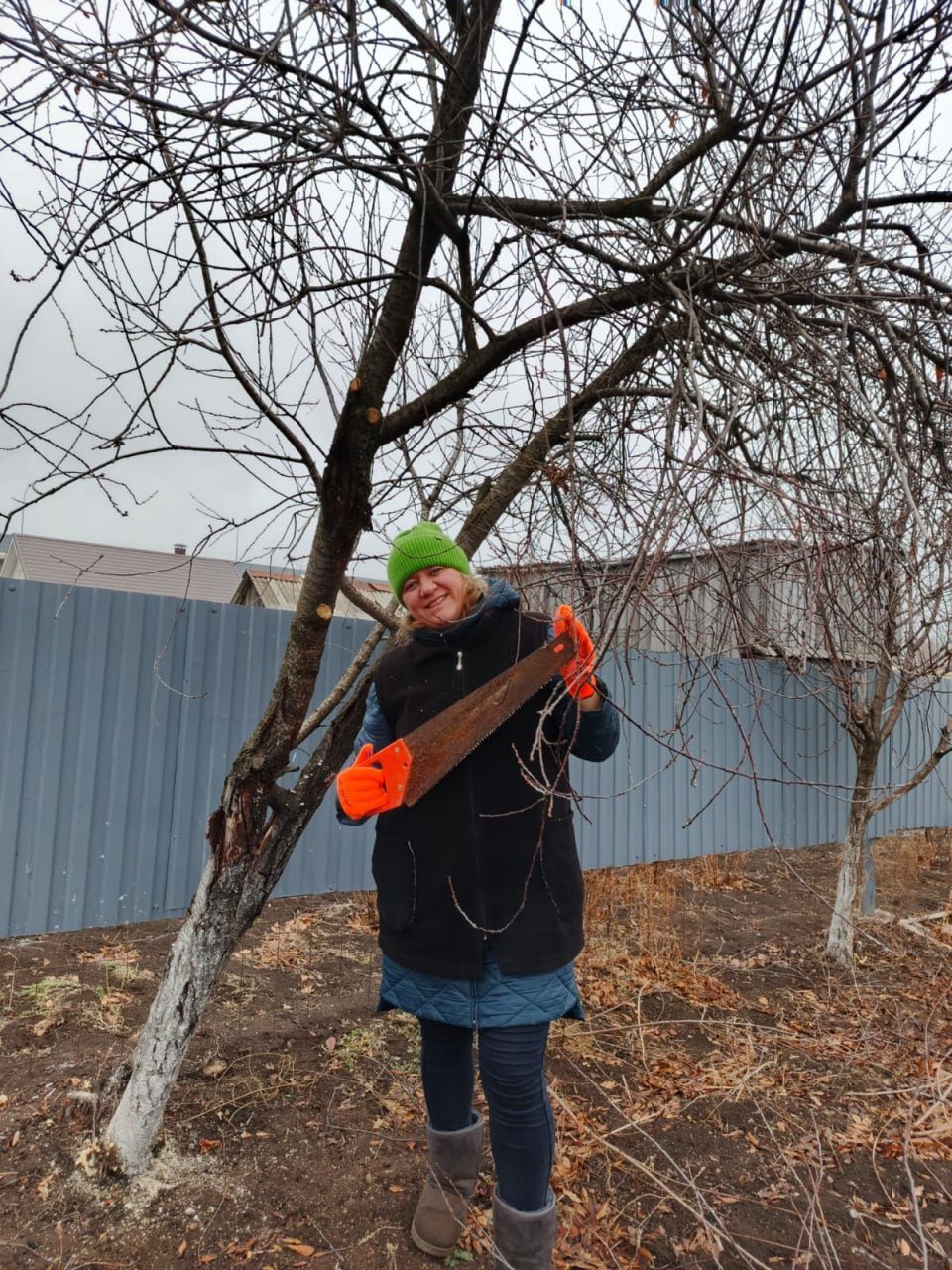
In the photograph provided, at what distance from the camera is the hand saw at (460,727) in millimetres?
1753

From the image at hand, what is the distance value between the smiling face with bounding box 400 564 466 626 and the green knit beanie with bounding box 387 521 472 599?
16 mm

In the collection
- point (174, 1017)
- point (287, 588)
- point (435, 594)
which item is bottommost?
point (174, 1017)

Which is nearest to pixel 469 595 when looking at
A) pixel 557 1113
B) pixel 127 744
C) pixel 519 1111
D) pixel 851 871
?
pixel 519 1111

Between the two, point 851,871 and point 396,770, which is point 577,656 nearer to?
point 396,770

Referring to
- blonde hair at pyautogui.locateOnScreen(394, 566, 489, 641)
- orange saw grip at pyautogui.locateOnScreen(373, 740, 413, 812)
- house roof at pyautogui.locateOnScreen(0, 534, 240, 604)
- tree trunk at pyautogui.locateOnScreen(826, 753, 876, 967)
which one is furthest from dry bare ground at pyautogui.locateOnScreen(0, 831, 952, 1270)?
house roof at pyautogui.locateOnScreen(0, 534, 240, 604)

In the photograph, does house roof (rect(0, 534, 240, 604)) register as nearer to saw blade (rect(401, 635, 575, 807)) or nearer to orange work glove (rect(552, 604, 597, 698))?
saw blade (rect(401, 635, 575, 807))

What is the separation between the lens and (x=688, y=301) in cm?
155

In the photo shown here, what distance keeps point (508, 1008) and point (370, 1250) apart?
85 cm

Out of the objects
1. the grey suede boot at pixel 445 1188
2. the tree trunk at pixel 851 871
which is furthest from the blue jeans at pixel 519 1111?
the tree trunk at pixel 851 871

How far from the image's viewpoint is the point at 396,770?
1.84 meters

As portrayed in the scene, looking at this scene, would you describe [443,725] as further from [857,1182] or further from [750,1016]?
[750,1016]

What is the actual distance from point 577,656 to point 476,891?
660 mm

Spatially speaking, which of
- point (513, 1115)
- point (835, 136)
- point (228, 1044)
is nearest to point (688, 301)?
point (835, 136)

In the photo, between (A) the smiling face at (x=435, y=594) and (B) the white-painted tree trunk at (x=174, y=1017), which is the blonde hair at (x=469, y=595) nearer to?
(A) the smiling face at (x=435, y=594)
